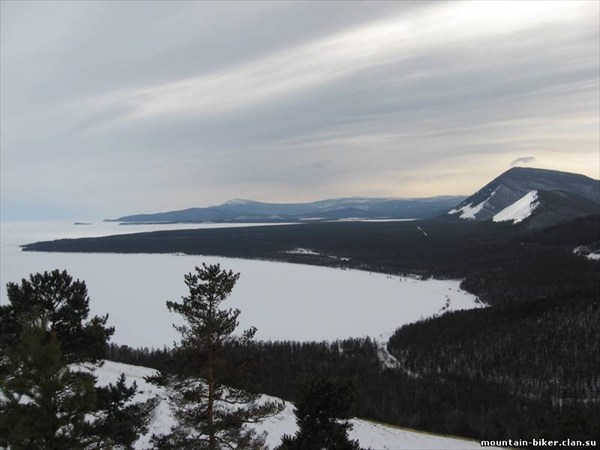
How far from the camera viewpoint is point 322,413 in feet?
62.7

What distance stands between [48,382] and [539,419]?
54.5 metres

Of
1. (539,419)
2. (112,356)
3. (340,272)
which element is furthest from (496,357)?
(340,272)

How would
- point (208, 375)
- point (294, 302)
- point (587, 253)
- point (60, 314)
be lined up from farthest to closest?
1. point (587, 253)
2. point (294, 302)
3. point (60, 314)
4. point (208, 375)

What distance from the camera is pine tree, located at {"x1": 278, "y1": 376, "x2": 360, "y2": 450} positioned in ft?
61.8

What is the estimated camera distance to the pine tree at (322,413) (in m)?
18.8

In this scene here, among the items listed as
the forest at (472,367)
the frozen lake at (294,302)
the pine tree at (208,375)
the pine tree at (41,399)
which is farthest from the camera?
the frozen lake at (294,302)

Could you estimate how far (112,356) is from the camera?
67.6 meters

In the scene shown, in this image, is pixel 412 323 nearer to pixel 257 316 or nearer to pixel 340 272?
pixel 257 316

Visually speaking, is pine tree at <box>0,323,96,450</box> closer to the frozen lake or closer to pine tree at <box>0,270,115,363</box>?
pine tree at <box>0,270,115,363</box>

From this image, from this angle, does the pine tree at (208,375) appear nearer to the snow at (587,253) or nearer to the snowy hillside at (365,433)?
the snowy hillside at (365,433)

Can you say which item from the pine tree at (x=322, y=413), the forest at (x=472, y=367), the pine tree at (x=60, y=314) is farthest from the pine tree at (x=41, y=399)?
the forest at (x=472, y=367)

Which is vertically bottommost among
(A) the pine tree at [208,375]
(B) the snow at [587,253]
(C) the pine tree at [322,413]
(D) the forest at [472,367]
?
(D) the forest at [472,367]

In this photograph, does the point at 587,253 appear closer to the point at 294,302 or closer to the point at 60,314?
the point at 294,302

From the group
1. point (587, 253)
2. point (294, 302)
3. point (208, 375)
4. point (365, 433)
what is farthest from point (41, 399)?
point (587, 253)
